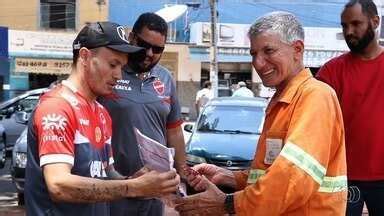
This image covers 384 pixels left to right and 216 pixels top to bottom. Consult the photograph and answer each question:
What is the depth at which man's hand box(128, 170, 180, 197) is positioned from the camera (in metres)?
2.45

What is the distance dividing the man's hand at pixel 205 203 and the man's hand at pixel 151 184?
231 mm

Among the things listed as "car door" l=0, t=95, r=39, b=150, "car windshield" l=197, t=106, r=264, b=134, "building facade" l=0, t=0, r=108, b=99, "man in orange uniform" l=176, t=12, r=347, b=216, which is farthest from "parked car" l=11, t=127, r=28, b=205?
"building facade" l=0, t=0, r=108, b=99

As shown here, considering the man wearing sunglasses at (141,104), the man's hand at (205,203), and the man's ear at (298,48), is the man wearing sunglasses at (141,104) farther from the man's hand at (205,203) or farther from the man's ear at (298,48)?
the man's ear at (298,48)

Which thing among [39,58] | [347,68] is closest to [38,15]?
[39,58]

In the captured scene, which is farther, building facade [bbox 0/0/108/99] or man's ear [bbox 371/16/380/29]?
building facade [bbox 0/0/108/99]

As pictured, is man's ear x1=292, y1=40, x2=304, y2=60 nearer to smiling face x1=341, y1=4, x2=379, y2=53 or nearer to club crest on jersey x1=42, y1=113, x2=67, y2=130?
club crest on jersey x1=42, y1=113, x2=67, y2=130

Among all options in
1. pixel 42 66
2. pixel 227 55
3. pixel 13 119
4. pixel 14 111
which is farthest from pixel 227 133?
pixel 227 55

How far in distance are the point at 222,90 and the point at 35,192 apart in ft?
85.5

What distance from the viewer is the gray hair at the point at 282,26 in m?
2.60

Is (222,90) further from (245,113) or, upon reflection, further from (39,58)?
(245,113)

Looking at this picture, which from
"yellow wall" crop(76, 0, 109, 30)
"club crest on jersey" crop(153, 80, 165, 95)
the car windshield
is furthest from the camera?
"yellow wall" crop(76, 0, 109, 30)

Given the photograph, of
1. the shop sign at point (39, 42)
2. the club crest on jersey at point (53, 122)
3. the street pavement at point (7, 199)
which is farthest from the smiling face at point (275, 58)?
the shop sign at point (39, 42)

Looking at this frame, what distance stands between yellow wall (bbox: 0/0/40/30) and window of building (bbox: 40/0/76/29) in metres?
0.51

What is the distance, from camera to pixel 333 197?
2.58 metres
